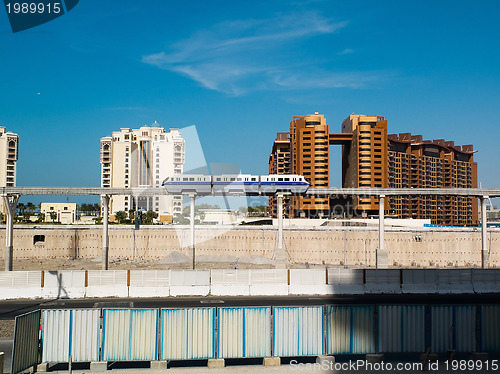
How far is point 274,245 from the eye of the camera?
66.8 m

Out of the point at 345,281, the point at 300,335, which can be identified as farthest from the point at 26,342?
the point at 345,281

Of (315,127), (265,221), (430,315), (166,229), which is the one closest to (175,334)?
(430,315)

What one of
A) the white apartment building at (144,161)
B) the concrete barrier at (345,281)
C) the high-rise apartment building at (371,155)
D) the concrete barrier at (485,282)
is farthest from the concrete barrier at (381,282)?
the white apartment building at (144,161)

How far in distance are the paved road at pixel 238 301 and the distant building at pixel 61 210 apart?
14956 centimetres

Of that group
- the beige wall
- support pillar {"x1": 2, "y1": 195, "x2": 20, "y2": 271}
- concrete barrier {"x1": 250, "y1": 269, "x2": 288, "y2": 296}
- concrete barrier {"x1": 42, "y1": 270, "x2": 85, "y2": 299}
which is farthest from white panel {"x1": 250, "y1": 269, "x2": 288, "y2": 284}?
the beige wall

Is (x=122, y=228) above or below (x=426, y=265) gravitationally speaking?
above

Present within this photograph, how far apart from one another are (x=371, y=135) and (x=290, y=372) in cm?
11855

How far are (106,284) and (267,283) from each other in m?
12.1

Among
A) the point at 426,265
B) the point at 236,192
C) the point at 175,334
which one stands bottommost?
the point at 426,265

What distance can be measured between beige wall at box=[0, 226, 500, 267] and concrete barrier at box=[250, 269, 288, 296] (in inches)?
1310

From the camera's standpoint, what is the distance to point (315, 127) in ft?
409

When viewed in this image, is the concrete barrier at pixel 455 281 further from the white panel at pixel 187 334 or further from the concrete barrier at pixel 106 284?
the concrete barrier at pixel 106 284

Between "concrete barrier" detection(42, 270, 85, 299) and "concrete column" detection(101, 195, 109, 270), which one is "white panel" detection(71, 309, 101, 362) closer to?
"concrete barrier" detection(42, 270, 85, 299)

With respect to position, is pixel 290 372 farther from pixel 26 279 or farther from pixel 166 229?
pixel 166 229
